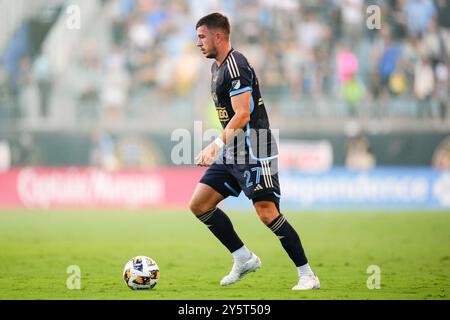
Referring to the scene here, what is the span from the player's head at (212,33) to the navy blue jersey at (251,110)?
0.49 ft

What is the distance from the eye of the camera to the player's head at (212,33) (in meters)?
8.46

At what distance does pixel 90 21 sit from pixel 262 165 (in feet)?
53.1

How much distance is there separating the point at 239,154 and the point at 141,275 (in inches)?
60.4

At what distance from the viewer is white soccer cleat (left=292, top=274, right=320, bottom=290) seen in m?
8.30

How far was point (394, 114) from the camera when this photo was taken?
22453 mm

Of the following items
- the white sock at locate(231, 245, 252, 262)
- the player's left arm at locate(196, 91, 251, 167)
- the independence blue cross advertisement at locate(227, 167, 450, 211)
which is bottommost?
the white sock at locate(231, 245, 252, 262)

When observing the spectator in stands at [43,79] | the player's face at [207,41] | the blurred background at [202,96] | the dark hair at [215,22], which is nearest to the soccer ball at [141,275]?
the player's face at [207,41]

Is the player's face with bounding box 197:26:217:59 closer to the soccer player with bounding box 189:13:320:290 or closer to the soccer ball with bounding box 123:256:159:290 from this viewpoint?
the soccer player with bounding box 189:13:320:290

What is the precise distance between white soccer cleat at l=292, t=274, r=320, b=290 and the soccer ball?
1.39 metres

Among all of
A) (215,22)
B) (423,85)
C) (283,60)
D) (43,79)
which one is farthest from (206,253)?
(423,85)

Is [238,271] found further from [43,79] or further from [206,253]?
[43,79]

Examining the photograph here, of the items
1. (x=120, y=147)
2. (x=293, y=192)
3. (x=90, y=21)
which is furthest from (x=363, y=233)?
(x=90, y=21)

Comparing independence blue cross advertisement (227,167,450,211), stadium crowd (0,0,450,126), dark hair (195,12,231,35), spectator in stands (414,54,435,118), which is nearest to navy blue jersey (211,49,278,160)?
dark hair (195,12,231,35)

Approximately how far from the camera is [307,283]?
8.30 m
